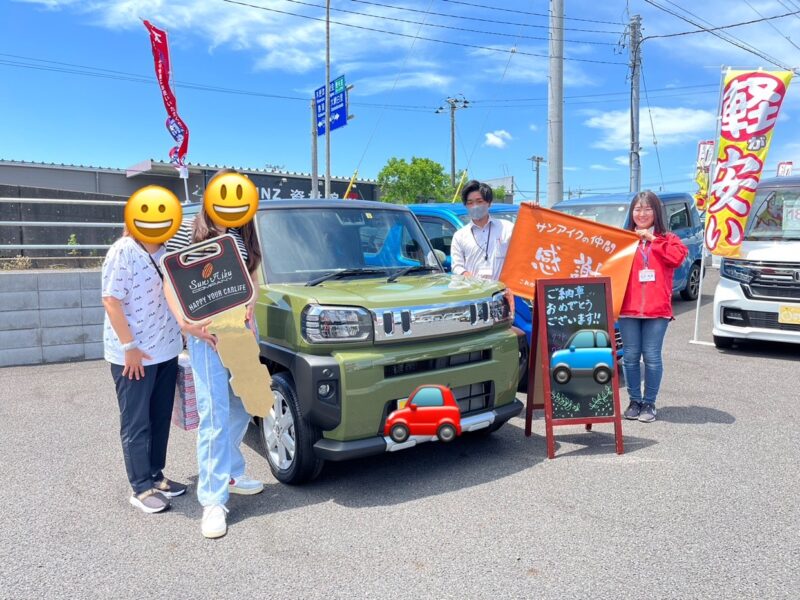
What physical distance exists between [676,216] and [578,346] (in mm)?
7899

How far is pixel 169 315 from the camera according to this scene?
342 centimetres

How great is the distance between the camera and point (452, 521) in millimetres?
3246

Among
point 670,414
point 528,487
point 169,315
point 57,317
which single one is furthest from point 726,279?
point 57,317

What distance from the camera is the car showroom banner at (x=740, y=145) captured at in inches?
282

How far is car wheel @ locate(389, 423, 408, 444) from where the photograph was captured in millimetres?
3430

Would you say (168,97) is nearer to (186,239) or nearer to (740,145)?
(186,239)

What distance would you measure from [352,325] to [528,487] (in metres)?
1.47

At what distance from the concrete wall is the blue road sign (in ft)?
44.1

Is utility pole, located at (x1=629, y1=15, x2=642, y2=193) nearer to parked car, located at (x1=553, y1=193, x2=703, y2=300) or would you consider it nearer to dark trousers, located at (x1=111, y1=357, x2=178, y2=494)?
parked car, located at (x1=553, y1=193, x2=703, y2=300)

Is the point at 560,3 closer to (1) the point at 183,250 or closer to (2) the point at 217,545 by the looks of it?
(1) the point at 183,250

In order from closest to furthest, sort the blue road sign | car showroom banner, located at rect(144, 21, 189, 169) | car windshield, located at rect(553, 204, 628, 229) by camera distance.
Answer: car windshield, located at rect(553, 204, 628, 229) < car showroom banner, located at rect(144, 21, 189, 169) < the blue road sign

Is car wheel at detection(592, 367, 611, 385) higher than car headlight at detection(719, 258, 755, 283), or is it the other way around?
car headlight at detection(719, 258, 755, 283)

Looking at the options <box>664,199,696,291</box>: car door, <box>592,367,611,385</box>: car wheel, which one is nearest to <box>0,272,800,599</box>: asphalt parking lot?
<box>592,367,611,385</box>: car wheel

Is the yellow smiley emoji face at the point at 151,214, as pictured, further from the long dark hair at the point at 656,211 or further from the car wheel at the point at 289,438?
the long dark hair at the point at 656,211
